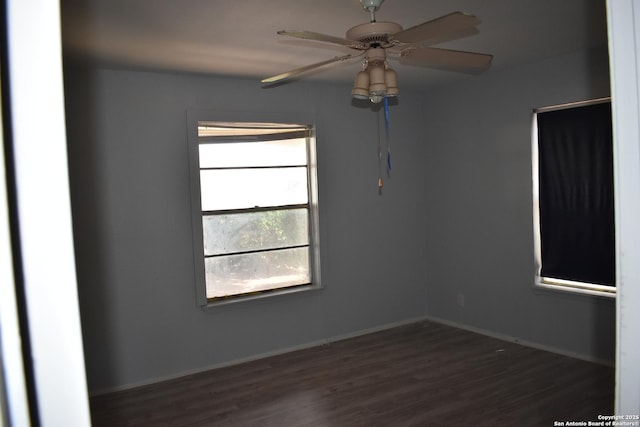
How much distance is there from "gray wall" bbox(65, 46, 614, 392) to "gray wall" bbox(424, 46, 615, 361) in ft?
0.04

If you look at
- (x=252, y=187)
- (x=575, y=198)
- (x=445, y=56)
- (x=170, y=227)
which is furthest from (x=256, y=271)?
(x=575, y=198)

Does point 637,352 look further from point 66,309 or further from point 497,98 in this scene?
point 497,98

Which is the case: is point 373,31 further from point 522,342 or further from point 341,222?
point 522,342

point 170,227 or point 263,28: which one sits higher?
point 263,28

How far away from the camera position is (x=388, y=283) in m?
5.36

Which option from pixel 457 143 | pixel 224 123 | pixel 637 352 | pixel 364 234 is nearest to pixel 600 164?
pixel 457 143

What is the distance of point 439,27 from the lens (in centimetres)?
202

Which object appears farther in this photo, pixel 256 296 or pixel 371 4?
pixel 256 296

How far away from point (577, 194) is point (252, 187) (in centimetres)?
286

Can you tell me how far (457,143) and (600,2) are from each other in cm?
246

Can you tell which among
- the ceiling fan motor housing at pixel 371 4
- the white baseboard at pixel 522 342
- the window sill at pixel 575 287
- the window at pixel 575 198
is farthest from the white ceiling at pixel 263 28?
the white baseboard at pixel 522 342

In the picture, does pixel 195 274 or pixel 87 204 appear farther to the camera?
pixel 195 274

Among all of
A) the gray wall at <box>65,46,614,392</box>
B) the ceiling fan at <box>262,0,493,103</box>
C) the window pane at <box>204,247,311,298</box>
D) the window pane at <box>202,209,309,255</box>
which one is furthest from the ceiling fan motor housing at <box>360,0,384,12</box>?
the window pane at <box>204,247,311,298</box>

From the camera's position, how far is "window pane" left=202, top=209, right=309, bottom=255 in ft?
14.3
